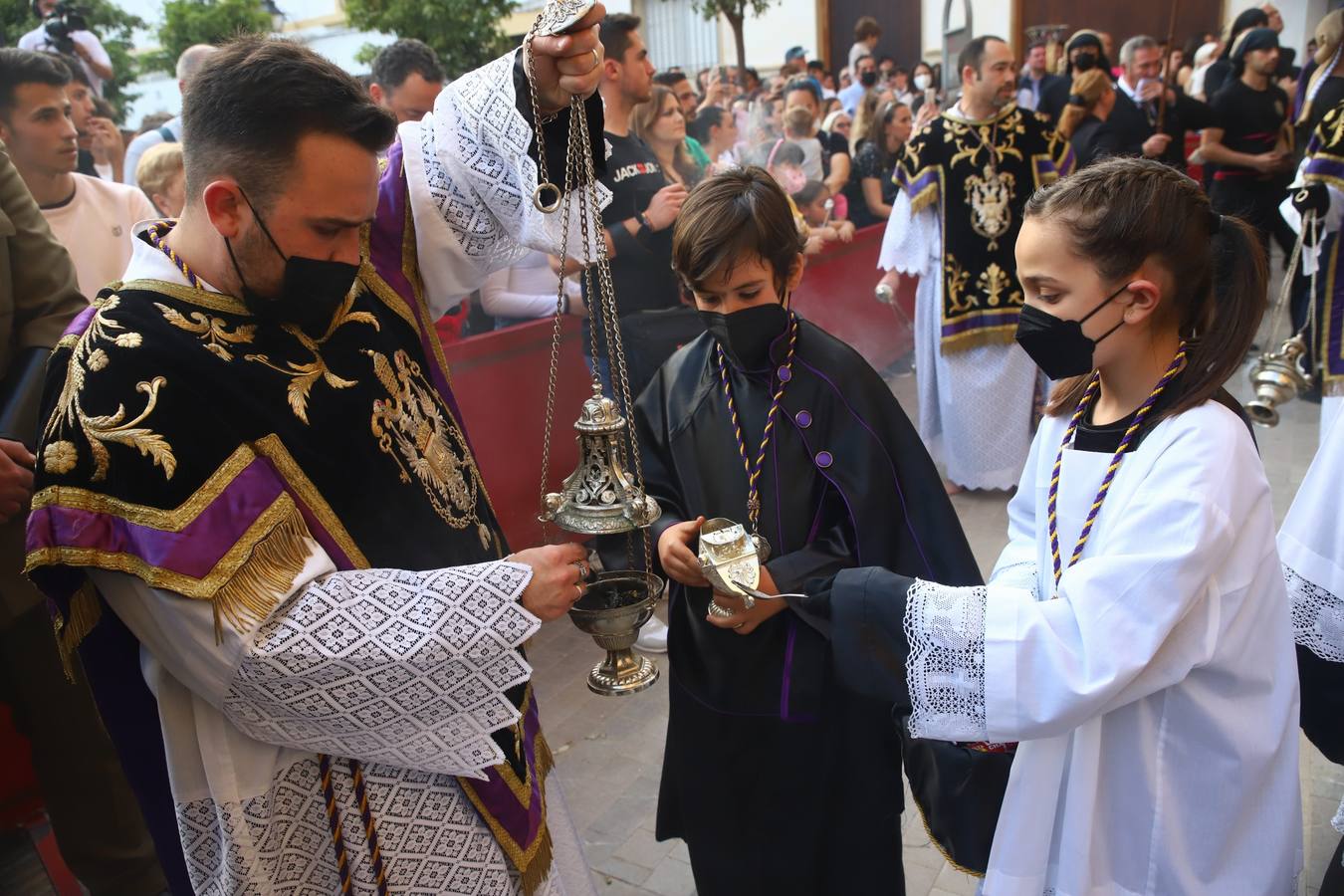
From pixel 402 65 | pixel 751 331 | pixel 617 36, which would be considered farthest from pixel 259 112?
pixel 402 65

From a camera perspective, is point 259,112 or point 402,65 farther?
point 402,65

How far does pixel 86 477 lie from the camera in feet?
4.86

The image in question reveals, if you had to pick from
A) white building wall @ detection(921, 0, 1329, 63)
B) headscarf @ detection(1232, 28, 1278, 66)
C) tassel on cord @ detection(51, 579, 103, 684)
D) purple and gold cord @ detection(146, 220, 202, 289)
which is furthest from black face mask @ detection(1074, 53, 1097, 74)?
white building wall @ detection(921, 0, 1329, 63)

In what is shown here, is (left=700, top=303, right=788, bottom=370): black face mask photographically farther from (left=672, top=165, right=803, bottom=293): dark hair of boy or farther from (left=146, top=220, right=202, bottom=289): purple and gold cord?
(left=146, top=220, right=202, bottom=289): purple and gold cord

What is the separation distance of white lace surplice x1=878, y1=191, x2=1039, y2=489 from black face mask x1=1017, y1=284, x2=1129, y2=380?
12.6ft

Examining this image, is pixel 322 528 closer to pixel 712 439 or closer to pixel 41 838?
pixel 712 439

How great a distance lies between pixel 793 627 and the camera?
2145mm

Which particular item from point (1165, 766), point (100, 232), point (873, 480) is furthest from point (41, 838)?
point (1165, 766)

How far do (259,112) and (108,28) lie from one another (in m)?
19.1

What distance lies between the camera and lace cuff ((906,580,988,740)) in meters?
1.62

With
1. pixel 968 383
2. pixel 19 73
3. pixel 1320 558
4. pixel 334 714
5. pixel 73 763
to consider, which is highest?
pixel 19 73

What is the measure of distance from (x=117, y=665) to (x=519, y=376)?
3224mm

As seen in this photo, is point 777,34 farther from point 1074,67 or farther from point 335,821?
point 335,821

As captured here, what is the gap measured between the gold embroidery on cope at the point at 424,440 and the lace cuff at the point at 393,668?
262 millimetres
